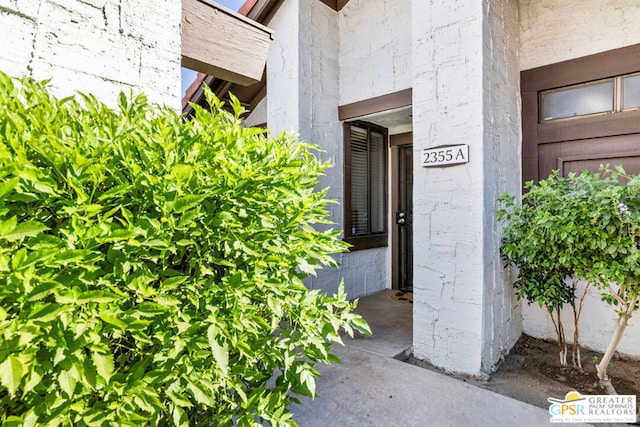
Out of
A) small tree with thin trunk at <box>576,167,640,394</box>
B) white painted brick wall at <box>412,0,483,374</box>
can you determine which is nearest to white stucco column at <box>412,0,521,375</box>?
white painted brick wall at <box>412,0,483,374</box>

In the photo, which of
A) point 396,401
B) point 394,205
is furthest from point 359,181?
point 396,401

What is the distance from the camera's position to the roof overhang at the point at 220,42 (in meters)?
1.54

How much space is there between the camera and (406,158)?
16.2 feet

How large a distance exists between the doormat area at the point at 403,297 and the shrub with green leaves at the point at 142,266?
356 centimetres

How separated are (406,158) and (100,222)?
4675mm

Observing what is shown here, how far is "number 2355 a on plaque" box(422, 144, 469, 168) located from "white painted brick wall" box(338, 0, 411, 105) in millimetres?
1480

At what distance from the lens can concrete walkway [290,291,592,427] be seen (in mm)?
1921

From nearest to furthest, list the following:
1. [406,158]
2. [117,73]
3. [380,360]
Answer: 1. [117,73]
2. [380,360]
3. [406,158]

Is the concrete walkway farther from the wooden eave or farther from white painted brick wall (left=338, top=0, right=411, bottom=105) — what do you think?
the wooden eave

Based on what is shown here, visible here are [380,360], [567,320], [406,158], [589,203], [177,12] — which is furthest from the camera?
[406,158]

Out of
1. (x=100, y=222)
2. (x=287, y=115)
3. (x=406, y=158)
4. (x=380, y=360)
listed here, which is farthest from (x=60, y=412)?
(x=406, y=158)

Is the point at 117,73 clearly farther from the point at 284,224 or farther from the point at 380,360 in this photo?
the point at 380,360

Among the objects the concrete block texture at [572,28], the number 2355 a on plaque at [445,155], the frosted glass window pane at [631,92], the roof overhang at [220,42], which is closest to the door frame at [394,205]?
the concrete block texture at [572,28]

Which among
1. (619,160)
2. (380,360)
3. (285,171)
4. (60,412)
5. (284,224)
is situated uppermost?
(619,160)
